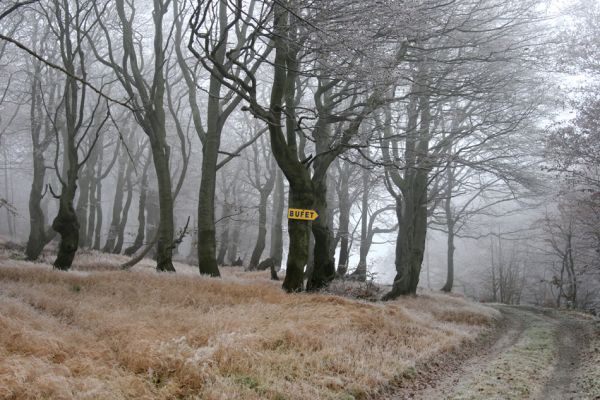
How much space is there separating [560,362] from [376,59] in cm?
621

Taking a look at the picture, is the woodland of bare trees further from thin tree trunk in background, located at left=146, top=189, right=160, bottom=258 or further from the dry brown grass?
thin tree trunk in background, located at left=146, top=189, right=160, bottom=258

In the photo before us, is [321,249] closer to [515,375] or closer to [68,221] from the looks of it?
[515,375]

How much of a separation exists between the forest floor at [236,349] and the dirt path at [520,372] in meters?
0.03

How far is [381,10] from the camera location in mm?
7336

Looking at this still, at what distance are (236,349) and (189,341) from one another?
2.24ft

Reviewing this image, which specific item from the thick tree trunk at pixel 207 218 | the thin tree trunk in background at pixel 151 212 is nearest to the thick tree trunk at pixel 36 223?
the thick tree trunk at pixel 207 218

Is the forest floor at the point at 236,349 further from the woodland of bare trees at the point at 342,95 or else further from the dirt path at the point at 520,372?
the woodland of bare trees at the point at 342,95

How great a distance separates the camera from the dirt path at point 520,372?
228 inches

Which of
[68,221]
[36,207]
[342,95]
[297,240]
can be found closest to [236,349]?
[297,240]

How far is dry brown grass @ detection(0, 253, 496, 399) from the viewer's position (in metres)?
4.50

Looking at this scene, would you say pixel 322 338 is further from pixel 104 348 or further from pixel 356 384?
pixel 104 348

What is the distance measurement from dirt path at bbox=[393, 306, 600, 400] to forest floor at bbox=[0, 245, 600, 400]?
3 centimetres

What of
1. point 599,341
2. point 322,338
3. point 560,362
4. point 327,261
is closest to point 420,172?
point 327,261

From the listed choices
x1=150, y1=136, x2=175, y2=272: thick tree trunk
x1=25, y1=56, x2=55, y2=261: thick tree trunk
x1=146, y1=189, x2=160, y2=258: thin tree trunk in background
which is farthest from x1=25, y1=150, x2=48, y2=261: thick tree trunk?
x1=146, y1=189, x2=160, y2=258: thin tree trunk in background
